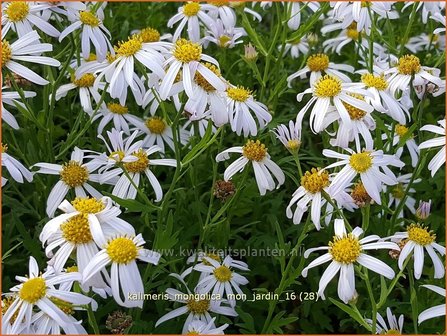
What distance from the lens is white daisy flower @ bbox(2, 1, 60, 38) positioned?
2.27 meters

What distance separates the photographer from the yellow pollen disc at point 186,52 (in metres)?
1.97

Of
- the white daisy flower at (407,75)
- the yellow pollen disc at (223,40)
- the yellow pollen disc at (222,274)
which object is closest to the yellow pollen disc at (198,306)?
the yellow pollen disc at (222,274)

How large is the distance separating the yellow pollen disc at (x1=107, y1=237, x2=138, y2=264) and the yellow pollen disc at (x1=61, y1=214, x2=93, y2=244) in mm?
70

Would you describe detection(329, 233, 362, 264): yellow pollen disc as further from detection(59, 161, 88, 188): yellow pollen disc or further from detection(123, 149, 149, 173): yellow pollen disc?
detection(59, 161, 88, 188): yellow pollen disc

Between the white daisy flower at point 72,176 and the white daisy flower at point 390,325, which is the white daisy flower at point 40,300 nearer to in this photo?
the white daisy flower at point 72,176

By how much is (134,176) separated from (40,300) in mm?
649

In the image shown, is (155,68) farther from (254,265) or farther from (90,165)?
(254,265)

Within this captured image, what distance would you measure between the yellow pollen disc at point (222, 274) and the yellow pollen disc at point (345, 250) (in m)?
0.45

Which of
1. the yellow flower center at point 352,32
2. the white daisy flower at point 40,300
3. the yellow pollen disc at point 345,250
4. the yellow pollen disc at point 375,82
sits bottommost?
the white daisy flower at point 40,300

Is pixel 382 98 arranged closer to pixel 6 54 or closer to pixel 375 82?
pixel 375 82

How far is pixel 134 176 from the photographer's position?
7.13 ft

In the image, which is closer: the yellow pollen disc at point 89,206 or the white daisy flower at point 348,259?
the yellow pollen disc at point 89,206

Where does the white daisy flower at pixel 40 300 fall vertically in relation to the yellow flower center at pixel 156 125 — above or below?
below

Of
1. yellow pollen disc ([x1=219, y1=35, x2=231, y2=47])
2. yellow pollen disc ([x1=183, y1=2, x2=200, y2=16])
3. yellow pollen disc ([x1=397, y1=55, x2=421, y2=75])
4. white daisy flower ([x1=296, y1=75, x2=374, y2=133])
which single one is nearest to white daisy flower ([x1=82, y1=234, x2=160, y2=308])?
white daisy flower ([x1=296, y1=75, x2=374, y2=133])
